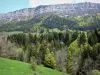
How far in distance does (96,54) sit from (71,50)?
3635 centimetres

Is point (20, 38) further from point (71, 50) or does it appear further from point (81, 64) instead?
point (81, 64)

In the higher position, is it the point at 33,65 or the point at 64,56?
the point at 33,65

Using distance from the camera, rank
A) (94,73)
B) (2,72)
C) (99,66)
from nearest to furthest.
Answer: (2,72) → (94,73) → (99,66)

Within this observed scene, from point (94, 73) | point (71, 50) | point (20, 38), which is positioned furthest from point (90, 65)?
point (20, 38)

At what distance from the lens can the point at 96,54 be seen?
6153 centimetres

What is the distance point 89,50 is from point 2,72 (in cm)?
3705

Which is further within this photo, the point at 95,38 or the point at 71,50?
the point at 71,50

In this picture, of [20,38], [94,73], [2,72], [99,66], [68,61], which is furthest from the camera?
[20,38]

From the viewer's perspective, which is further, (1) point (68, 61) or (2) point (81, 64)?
(1) point (68, 61)

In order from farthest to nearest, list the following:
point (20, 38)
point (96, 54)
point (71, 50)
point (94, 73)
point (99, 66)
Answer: point (20, 38) < point (71, 50) < point (96, 54) < point (99, 66) < point (94, 73)

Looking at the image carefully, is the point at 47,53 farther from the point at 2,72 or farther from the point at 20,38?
the point at 20,38

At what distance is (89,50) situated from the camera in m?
63.8

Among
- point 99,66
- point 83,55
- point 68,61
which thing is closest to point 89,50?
point 83,55

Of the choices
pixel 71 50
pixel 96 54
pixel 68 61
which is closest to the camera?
A: pixel 96 54
